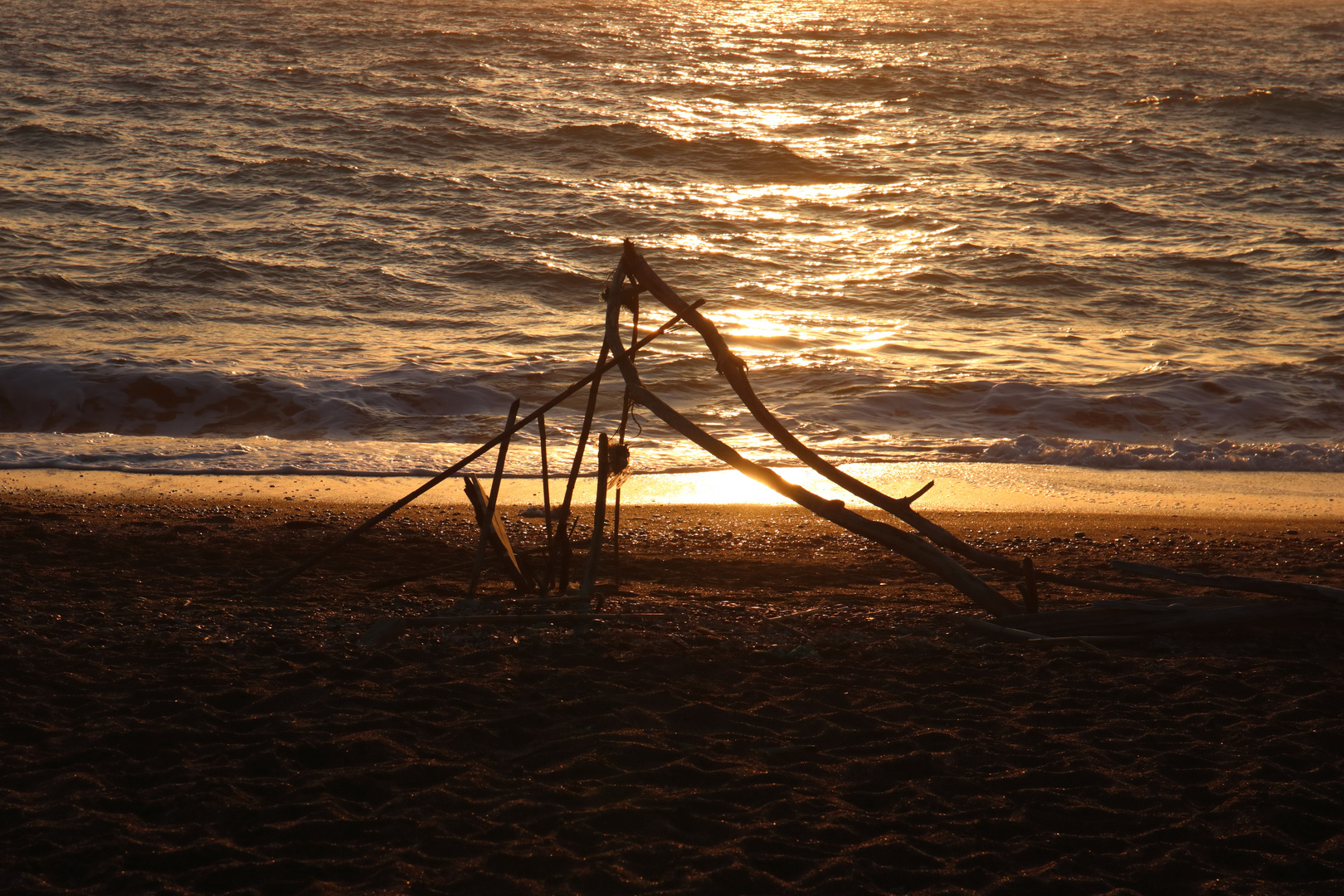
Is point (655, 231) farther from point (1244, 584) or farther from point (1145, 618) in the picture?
point (1244, 584)

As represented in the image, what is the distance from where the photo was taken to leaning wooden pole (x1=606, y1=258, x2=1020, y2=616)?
13.0ft

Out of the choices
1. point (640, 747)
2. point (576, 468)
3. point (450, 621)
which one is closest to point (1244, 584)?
point (640, 747)

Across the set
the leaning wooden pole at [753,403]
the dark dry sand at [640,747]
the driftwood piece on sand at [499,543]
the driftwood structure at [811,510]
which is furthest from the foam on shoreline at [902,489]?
the leaning wooden pole at [753,403]

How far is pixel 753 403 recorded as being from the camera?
4.06 metres

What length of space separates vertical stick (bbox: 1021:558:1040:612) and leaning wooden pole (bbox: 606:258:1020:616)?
14 cm

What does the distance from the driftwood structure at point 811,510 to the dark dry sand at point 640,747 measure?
0.13 m

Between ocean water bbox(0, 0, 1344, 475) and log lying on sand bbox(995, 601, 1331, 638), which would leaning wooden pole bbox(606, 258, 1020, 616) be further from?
ocean water bbox(0, 0, 1344, 475)

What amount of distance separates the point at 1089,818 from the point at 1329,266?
581 inches

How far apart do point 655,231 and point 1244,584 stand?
43.3ft

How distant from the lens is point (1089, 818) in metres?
3.11

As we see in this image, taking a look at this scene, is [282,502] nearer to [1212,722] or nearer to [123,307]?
[1212,722]

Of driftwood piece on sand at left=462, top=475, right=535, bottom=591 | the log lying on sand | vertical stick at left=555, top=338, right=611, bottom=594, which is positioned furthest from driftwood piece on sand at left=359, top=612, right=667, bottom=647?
the log lying on sand

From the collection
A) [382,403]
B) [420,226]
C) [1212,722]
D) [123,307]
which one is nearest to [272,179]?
[420,226]

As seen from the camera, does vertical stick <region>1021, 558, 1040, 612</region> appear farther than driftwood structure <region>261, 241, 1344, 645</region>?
Yes
